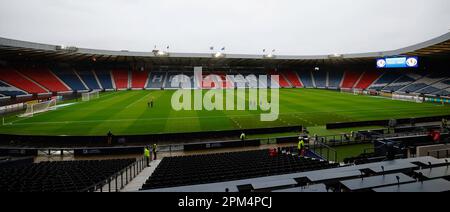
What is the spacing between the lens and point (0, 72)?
182ft

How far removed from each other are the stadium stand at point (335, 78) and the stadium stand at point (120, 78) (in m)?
62.1

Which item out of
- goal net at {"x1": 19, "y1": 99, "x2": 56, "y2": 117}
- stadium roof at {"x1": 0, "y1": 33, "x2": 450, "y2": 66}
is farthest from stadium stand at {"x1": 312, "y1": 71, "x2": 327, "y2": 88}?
goal net at {"x1": 19, "y1": 99, "x2": 56, "y2": 117}

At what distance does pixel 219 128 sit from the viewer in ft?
90.8

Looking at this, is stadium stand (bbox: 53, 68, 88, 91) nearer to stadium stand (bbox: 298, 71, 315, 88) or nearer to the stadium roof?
the stadium roof

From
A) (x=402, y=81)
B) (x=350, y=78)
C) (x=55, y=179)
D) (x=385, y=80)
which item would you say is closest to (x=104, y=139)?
(x=55, y=179)

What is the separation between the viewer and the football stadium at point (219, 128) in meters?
8.40

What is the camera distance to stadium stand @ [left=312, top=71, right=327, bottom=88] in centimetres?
8562

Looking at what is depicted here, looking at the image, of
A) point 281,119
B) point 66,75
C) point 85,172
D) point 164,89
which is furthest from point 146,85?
point 85,172

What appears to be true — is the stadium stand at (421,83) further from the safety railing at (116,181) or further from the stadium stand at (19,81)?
the stadium stand at (19,81)

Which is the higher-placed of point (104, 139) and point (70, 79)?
point (70, 79)

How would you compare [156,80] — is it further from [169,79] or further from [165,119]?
[165,119]

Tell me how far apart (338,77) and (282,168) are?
8541cm

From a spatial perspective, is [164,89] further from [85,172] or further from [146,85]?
[85,172]

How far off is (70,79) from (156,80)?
74.7 feet
